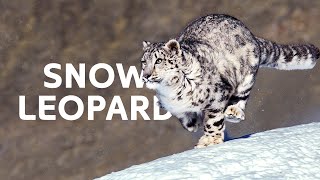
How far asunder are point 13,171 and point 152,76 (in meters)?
4.91

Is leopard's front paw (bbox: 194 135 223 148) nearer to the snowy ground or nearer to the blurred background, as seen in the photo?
the snowy ground

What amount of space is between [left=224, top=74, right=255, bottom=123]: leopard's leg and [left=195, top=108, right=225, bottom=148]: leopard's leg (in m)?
0.04

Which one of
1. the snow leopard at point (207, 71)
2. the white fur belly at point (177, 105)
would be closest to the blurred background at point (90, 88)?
the snow leopard at point (207, 71)

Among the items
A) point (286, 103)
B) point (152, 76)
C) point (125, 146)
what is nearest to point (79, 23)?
point (125, 146)

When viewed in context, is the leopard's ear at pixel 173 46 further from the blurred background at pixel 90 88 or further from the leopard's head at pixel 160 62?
the blurred background at pixel 90 88

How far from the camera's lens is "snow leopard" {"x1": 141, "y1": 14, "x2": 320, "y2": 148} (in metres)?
4.91

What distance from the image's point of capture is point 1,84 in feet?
30.8

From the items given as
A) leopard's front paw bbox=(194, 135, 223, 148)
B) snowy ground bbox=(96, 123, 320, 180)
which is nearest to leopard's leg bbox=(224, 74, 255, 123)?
leopard's front paw bbox=(194, 135, 223, 148)

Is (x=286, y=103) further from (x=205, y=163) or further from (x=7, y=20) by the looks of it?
(x=205, y=163)

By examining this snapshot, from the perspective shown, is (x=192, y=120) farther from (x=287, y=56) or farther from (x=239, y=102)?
(x=287, y=56)

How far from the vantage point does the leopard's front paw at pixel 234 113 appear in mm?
5164

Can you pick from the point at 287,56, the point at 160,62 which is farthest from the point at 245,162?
the point at 287,56

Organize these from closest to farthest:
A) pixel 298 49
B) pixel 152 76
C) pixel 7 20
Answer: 1. pixel 152 76
2. pixel 298 49
3. pixel 7 20

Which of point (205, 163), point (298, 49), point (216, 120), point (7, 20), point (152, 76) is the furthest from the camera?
point (7, 20)
